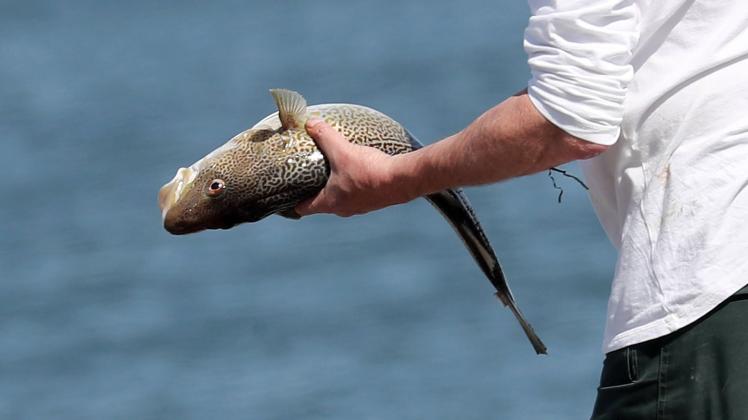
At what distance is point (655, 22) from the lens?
9.84ft

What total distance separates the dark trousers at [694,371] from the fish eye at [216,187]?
1020mm

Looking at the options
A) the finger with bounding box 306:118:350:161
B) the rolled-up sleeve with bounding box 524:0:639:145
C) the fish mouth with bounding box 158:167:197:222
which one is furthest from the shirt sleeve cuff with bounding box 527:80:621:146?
the fish mouth with bounding box 158:167:197:222

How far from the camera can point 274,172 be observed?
3.62m

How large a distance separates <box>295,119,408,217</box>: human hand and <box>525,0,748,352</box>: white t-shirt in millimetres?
489

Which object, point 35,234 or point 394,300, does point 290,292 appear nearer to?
point 394,300

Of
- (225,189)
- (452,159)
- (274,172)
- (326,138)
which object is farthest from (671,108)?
(225,189)

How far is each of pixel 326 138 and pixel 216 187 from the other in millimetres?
283

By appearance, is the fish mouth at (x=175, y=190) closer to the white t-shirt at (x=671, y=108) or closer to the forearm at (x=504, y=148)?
the forearm at (x=504, y=148)

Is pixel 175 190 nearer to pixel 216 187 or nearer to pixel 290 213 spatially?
pixel 216 187

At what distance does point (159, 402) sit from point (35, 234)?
12.6ft

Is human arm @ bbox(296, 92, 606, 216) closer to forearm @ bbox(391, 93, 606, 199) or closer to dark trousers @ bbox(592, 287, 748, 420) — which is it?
forearm @ bbox(391, 93, 606, 199)

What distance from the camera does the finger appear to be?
3562 mm

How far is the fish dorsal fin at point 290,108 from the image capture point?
3.59m

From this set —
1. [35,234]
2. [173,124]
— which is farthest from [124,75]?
[35,234]
